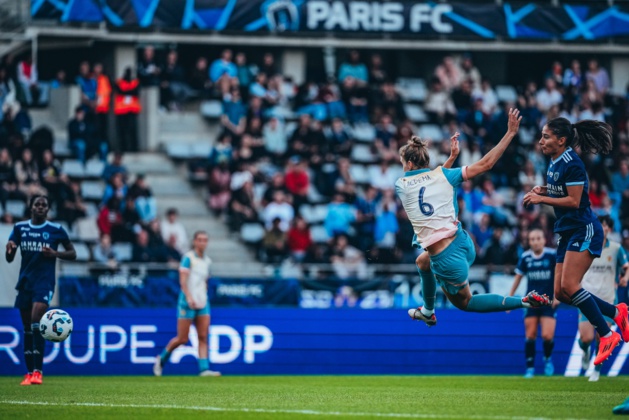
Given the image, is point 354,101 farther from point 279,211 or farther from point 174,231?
point 174,231

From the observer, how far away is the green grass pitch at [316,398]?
1030 cm

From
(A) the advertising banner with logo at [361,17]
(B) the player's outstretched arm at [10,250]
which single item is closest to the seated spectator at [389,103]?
(A) the advertising banner with logo at [361,17]

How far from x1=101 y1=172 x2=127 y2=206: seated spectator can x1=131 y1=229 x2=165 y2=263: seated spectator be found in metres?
1.40

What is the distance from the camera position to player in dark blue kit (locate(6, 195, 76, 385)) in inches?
592

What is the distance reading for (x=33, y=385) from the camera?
14.8 m

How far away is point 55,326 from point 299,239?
989 centimetres

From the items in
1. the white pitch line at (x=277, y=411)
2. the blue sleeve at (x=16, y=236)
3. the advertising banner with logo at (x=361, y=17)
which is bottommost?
the white pitch line at (x=277, y=411)

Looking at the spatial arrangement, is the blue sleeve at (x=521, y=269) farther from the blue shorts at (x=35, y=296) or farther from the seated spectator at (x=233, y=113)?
the seated spectator at (x=233, y=113)

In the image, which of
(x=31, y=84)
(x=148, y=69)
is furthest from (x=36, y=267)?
(x=148, y=69)

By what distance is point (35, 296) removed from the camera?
15.1m

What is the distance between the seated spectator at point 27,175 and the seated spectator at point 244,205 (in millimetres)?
3984

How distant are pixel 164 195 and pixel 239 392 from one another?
12649 millimetres

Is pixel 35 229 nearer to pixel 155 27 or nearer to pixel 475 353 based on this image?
pixel 475 353

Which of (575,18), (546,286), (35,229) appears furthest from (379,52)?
(35,229)
